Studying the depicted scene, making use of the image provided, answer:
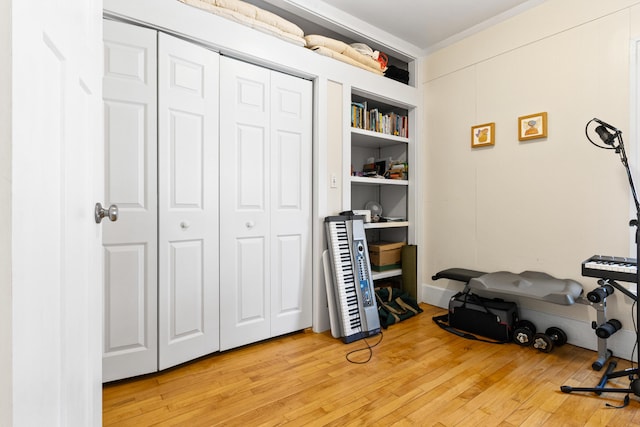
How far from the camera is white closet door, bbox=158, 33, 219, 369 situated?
194 cm

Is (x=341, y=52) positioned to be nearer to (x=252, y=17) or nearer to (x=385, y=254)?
(x=252, y=17)

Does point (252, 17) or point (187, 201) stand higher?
point (252, 17)

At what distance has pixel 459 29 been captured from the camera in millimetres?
2971

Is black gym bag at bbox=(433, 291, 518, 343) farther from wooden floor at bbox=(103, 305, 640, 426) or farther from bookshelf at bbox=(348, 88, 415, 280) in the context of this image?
bookshelf at bbox=(348, 88, 415, 280)

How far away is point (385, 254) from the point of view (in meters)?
3.18

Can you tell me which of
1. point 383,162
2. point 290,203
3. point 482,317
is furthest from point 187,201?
point 482,317

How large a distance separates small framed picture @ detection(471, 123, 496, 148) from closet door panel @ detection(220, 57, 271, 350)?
6.29ft

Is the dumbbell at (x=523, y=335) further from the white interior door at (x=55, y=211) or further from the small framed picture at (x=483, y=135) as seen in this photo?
the white interior door at (x=55, y=211)

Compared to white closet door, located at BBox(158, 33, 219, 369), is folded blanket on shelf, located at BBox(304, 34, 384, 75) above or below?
above

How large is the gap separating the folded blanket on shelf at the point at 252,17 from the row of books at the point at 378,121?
798mm

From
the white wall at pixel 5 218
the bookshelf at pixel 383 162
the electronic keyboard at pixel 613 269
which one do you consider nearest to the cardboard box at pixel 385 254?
the bookshelf at pixel 383 162

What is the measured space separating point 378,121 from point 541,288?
200 centimetres

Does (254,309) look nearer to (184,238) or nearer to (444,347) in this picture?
(184,238)

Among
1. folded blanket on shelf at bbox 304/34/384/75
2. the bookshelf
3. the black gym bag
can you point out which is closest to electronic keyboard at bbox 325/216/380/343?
the bookshelf
